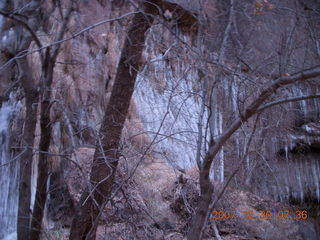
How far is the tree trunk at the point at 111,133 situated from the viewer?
4.03 metres

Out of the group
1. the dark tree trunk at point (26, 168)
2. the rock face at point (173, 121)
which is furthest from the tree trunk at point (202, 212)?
the dark tree trunk at point (26, 168)

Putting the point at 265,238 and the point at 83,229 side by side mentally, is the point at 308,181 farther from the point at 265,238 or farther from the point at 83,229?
the point at 83,229

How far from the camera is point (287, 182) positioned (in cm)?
1280

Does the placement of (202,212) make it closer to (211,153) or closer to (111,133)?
(211,153)

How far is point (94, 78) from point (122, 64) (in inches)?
206

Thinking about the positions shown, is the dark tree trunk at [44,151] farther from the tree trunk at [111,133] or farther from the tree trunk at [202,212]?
the tree trunk at [202,212]

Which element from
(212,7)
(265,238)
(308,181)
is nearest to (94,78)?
(212,7)
